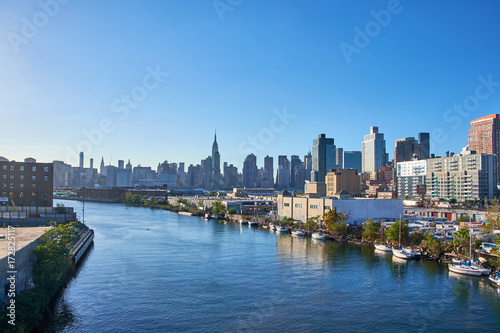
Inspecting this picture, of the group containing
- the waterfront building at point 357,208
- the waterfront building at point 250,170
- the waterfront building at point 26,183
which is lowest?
the waterfront building at point 357,208

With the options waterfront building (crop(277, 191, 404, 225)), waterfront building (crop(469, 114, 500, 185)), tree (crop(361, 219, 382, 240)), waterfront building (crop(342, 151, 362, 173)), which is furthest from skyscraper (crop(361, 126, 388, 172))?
tree (crop(361, 219, 382, 240))

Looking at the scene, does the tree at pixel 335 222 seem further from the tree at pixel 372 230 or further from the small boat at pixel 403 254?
the small boat at pixel 403 254

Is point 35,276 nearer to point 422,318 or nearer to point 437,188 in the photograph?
point 422,318

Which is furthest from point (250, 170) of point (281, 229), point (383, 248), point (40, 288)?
point (40, 288)

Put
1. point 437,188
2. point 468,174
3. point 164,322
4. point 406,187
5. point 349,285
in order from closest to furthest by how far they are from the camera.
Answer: point 164,322, point 349,285, point 468,174, point 437,188, point 406,187

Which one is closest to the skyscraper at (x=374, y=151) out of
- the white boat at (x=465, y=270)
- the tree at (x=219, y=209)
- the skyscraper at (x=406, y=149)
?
the skyscraper at (x=406, y=149)

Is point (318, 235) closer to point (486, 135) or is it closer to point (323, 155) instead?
point (486, 135)

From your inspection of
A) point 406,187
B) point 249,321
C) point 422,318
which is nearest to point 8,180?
point 249,321
